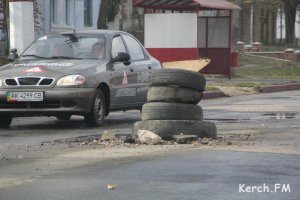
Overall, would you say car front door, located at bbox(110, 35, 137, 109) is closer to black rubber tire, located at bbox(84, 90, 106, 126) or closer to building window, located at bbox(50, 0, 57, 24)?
black rubber tire, located at bbox(84, 90, 106, 126)

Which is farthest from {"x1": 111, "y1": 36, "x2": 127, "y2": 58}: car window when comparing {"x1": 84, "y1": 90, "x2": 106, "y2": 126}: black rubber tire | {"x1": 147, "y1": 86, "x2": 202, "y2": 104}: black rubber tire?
{"x1": 147, "y1": 86, "x2": 202, "y2": 104}: black rubber tire

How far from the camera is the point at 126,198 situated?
682cm

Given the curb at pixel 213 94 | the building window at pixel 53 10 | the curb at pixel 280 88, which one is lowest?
the curb at pixel 280 88

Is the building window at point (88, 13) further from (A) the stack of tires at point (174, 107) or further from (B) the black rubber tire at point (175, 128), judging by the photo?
(B) the black rubber tire at point (175, 128)

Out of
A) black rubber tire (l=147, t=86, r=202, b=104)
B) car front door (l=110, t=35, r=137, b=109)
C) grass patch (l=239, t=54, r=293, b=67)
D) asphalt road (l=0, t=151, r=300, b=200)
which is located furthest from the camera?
grass patch (l=239, t=54, r=293, b=67)

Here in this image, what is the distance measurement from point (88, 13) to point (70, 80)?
27498 millimetres

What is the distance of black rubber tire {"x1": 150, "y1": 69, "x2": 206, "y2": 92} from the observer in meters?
11.4

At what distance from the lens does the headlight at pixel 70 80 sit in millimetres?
12922

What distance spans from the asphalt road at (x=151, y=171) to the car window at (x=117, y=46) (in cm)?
220

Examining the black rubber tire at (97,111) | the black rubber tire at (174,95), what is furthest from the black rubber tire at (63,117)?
the black rubber tire at (174,95)

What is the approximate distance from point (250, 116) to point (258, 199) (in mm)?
8760

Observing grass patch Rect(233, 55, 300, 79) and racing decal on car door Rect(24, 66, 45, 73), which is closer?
racing decal on car door Rect(24, 66, 45, 73)

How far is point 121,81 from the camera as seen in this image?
1409 cm

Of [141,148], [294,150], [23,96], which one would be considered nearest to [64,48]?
[23,96]
